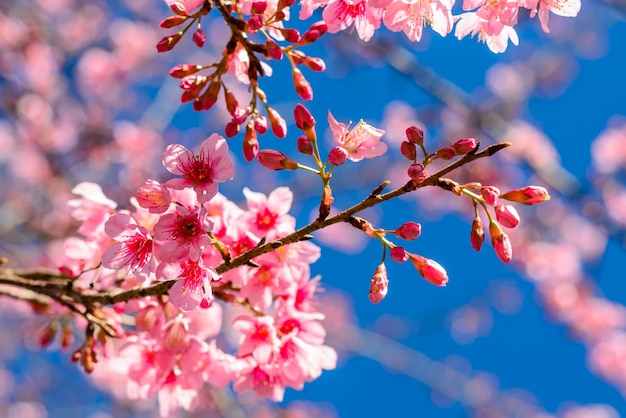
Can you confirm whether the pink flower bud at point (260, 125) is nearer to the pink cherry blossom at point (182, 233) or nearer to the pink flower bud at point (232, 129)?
the pink flower bud at point (232, 129)

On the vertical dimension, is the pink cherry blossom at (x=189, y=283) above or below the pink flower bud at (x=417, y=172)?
below

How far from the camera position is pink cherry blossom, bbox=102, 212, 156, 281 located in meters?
1.65

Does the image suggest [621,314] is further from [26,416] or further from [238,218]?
[26,416]

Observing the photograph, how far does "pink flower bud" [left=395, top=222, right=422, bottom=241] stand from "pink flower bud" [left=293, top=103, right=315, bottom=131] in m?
0.38

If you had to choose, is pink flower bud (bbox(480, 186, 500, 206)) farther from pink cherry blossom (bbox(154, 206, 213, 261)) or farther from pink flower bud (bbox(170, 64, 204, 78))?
pink flower bud (bbox(170, 64, 204, 78))

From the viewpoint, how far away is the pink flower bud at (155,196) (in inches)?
61.6

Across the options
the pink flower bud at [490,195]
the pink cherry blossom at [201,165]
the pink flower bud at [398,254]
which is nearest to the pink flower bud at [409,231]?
the pink flower bud at [398,254]

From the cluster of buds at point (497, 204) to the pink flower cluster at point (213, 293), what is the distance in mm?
530

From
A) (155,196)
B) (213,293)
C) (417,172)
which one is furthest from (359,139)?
(213,293)

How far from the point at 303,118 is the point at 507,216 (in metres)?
0.61

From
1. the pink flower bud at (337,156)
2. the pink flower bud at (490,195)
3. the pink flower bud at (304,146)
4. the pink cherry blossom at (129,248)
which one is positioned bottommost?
the pink cherry blossom at (129,248)

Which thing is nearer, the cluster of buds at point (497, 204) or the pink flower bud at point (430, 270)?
the cluster of buds at point (497, 204)

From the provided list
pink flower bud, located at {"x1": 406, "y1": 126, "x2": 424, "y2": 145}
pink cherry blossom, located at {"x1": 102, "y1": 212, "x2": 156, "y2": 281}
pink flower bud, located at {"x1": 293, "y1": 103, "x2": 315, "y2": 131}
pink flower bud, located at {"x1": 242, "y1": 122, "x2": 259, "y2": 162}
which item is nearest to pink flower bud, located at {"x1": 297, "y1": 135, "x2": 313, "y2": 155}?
pink flower bud, located at {"x1": 293, "y1": 103, "x2": 315, "y2": 131}

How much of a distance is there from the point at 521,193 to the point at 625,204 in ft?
26.0
